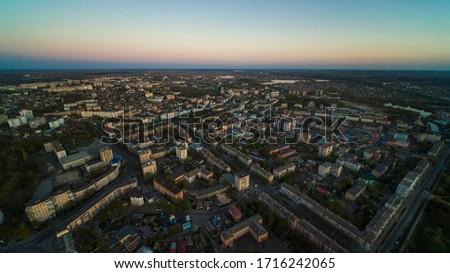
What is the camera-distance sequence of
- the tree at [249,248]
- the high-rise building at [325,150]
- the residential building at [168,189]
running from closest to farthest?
the tree at [249,248] → the residential building at [168,189] → the high-rise building at [325,150]

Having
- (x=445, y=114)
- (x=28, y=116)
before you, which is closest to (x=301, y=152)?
(x=445, y=114)

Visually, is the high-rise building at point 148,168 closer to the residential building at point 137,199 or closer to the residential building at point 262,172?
the residential building at point 137,199

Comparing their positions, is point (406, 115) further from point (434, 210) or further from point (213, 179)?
point (213, 179)

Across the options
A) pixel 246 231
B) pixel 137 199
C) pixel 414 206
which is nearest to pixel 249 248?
pixel 246 231

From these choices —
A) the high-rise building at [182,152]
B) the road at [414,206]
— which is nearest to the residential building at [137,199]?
the high-rise building at [182,152]

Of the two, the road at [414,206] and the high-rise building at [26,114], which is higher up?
the high-rise building at [26,114]

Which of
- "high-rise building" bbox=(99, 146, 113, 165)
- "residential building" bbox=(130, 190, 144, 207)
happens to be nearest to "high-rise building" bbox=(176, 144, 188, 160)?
"high-rise building" bbox=(99, 146, 113, 165)

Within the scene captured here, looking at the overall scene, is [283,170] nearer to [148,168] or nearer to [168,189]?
[168,189]

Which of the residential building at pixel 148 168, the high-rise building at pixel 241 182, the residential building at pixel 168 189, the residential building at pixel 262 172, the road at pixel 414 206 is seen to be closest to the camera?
the road at pixel 414 206

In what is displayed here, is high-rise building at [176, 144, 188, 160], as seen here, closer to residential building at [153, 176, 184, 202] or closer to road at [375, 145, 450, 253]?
residential building at [153, 176, 184, 202]
